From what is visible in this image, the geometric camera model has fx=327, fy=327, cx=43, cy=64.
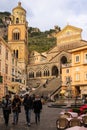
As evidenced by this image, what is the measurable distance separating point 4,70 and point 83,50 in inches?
524

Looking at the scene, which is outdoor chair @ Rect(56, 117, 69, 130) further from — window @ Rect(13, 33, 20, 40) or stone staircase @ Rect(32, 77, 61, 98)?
window @ Rect(13, 33, 20, 40)

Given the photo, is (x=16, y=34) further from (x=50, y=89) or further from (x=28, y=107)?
(x=28, y=107)

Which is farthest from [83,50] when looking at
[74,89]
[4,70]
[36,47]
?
[36,47]

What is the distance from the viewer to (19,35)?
101812 mm

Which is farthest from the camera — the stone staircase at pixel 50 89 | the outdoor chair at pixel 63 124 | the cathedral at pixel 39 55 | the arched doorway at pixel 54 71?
the arched doorway at pixel 54 71

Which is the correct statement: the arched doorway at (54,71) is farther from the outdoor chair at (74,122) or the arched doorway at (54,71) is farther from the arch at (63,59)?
the outdoor chair at (74,122)

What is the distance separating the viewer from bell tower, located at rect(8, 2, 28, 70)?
9948cm

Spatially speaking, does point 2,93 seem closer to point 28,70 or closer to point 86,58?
point 86,58

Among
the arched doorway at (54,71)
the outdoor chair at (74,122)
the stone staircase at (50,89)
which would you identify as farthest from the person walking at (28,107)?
the arched doorway at (54,71)

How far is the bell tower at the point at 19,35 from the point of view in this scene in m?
99.5

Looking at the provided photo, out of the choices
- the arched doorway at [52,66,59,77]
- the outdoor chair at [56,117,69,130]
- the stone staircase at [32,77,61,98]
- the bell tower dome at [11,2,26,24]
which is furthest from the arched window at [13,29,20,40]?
the outdoor chair at [56,117,69,130]

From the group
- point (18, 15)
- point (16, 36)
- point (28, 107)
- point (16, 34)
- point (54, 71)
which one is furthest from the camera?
point (18, 15)

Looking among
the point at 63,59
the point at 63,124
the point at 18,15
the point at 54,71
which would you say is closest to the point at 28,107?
the point at 63,124

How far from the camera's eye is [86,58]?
53.0 m
